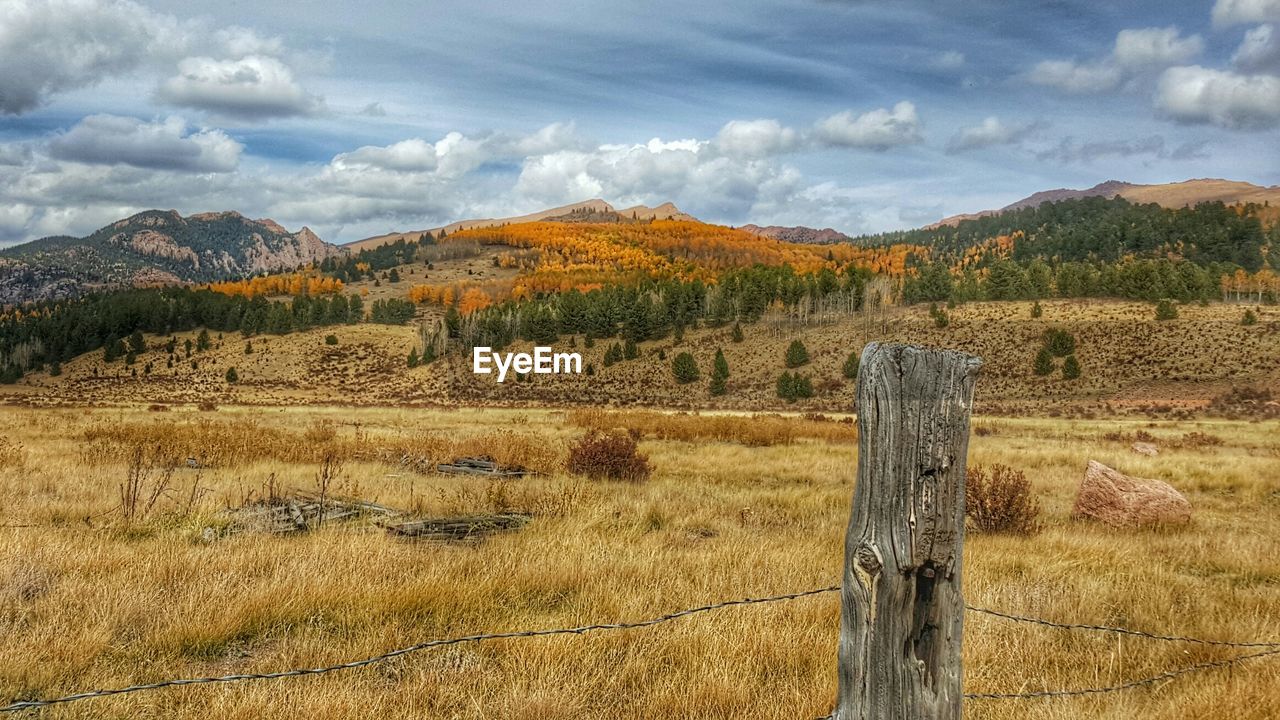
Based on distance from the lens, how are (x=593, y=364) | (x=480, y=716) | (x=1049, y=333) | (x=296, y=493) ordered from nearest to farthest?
(x=480, y=716), (x=296, y=493), (x=1049, y=333), (x=593, y=364)

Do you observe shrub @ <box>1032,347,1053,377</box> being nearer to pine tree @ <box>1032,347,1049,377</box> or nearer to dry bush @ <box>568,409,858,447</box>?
pine tree @ <box>1032,347,1049,377</box>

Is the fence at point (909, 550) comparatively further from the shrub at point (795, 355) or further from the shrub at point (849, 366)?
the shrub at point (795, 355)

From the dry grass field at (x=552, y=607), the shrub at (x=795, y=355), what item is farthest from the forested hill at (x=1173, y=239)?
the dry grass field at (x=552, y=607)

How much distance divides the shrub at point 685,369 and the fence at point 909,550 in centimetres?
8166

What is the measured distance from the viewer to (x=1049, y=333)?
77.4 metres

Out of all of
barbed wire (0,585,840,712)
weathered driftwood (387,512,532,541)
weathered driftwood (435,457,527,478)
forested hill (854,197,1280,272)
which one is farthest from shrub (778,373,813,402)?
forested hill (854,197,1280,272)

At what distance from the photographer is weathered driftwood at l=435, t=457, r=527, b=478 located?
1245 centimetres

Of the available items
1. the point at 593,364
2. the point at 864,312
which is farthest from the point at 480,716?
the point at 864,312

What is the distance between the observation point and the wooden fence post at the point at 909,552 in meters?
2.06

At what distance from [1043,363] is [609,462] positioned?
240 ft

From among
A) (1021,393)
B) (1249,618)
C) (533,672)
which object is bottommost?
(1021,393)

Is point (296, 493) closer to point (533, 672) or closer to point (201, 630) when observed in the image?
point (201, 630)

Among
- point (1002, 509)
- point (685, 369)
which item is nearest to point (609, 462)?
point (1002, 509)

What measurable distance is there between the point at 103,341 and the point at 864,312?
5328 inches
